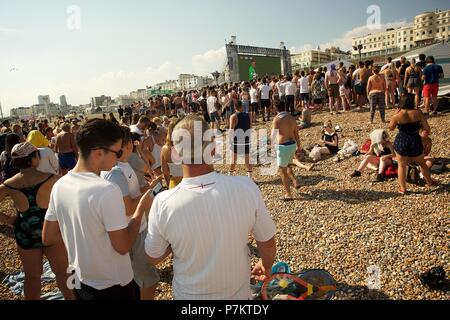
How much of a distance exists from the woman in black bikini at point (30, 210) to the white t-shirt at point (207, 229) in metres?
1.69

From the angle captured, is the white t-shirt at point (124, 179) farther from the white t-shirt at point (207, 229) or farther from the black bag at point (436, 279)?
the black bag at point (436, 279)

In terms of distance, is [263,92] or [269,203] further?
[263,92]

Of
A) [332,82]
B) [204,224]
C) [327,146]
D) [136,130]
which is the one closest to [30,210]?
[204,224]

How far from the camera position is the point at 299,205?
18.6ft

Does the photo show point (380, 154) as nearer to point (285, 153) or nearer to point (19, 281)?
point (285, 153)

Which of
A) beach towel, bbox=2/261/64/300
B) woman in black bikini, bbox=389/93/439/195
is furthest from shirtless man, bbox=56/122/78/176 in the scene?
woman in black bikini, bbox=389/93/439/195

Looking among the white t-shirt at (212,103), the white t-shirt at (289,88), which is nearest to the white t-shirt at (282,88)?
the white t-shirt at (289,88)

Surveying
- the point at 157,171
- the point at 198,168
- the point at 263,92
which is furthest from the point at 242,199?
the point at 263,92

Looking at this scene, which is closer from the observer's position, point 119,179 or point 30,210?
point 119,179

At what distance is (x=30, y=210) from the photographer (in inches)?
111

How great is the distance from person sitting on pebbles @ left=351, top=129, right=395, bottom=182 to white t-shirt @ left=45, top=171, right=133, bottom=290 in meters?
5.80

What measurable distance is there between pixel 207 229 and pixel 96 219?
72 cm
